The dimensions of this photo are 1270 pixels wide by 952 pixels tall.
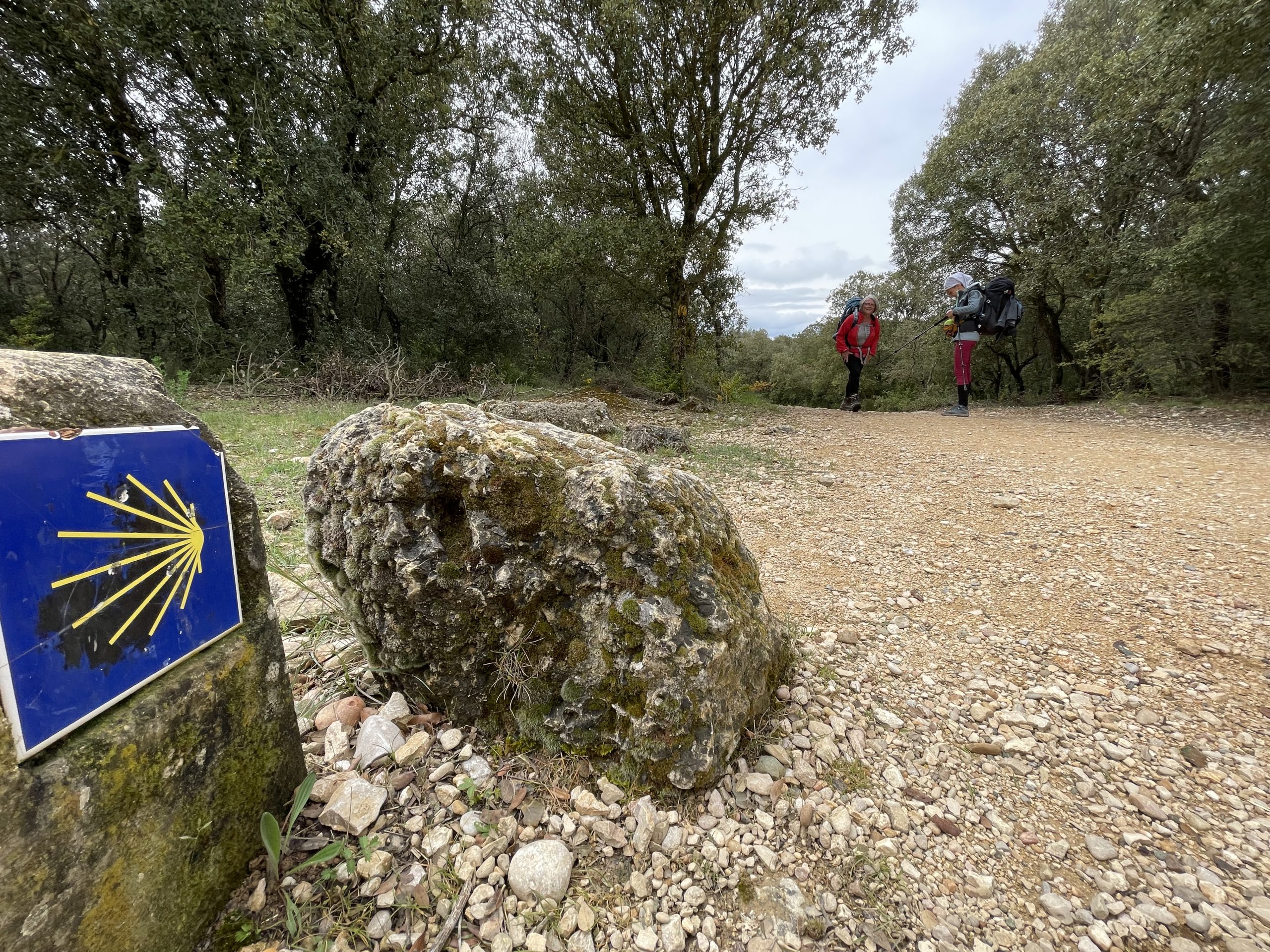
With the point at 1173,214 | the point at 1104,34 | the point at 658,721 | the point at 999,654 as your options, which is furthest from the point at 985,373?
the point at 658,721

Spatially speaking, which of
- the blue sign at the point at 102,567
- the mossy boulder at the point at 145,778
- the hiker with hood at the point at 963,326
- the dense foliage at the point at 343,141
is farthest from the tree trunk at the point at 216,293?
the hiker with hood at the point at 963,326

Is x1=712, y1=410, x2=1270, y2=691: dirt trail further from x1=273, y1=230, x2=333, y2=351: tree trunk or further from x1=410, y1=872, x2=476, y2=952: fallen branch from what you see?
x1=273, y1=230, x2=333, y2=351: tree trunk

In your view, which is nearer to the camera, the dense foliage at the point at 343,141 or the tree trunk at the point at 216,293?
the dense foliage at the point at 343,141

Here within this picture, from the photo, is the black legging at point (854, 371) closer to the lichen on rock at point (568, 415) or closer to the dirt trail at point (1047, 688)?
the dirt trail at point (1047, 688)

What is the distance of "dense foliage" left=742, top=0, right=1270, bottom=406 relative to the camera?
29.3 ft

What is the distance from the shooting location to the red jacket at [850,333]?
42.7 feet

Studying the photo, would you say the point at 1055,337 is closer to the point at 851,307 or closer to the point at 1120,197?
the point at 1120,197

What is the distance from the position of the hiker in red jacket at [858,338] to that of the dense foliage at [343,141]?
365cm

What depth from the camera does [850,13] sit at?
11.0 m

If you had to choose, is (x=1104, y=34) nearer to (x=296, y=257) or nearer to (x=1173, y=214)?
(x=1173, y=214)

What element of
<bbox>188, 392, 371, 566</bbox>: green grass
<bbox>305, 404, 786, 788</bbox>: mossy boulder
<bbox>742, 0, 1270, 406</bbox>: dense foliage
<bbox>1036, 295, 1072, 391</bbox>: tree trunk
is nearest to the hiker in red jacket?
<bbox>742, 0, 1270, 406</bbox>: dense foliage

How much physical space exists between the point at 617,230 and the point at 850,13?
7142 millimetres

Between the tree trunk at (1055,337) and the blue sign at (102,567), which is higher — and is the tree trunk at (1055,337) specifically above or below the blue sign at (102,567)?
above

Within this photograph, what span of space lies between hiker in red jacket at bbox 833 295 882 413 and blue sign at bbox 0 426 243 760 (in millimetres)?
14033
